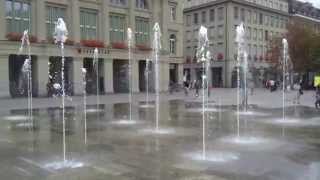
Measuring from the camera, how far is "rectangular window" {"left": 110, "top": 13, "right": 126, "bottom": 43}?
50.5m

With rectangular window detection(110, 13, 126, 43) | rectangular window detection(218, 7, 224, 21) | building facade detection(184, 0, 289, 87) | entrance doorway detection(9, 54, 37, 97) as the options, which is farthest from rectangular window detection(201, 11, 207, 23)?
entrance doorway detection(9, 54, 37, 97)

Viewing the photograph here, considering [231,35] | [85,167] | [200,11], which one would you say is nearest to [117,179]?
[85,167]

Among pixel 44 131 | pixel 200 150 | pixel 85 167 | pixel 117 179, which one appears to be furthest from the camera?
pixel 44 131

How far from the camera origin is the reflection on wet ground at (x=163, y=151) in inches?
339

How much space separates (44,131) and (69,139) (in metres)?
2.30

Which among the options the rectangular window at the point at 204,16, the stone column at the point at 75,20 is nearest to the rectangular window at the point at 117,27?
the stone column at the point at 75,20

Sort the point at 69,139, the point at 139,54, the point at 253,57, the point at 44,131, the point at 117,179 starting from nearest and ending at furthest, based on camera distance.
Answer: the point at 117,179
the point at 69,139
the point at 44,131
the point at 139,54
the point at 253,57

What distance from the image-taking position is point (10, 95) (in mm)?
40875

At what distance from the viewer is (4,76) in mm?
40594

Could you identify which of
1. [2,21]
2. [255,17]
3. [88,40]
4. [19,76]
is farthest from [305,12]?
[2,21]

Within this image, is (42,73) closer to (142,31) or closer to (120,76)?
(120,76)

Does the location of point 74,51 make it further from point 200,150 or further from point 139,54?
point 200,150

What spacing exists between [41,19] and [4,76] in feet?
22.4

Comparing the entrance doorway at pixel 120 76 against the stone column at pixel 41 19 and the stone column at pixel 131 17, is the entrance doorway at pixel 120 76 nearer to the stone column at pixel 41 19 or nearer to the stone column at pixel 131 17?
the stone column at pixel 131 17
